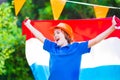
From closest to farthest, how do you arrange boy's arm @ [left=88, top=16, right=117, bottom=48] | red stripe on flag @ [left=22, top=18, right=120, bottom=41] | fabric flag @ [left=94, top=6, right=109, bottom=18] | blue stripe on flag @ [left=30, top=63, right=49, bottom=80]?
1. boy's arm @ [left=88, top=16, right=117, bottom=48]
2. red stripe on flag @ [left=22, top=18, right=120, bottom=41]
3. blue stripe on flag @ [left=30, top=63, right=49, bottom=80]
4. fabric flag @ [left=94, top=6, right=109, bottom=18]

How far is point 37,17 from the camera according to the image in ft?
54.3

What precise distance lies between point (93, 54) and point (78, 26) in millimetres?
445

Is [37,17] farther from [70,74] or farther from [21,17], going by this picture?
[70,74]

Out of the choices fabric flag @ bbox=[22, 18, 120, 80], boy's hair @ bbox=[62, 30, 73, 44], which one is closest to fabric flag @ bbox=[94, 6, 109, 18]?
fabric flag @ bbox=[22, 18, 120, 80]

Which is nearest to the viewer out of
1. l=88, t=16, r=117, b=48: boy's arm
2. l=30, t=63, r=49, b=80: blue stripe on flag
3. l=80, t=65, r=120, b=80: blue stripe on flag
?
l=88, t=16, r=117, b=48: boy's arm

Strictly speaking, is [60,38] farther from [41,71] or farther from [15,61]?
[15,61]

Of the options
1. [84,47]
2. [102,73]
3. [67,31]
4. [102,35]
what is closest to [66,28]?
[67,31]

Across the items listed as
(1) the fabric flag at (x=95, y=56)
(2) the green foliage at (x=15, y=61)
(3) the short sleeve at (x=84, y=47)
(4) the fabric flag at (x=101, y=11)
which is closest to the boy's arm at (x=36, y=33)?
(1) the fabric flag at (x=95, y=56)

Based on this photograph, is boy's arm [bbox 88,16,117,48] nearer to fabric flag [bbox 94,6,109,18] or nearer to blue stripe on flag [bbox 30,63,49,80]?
blue stripe on flag [bbox 30,63,49,80]

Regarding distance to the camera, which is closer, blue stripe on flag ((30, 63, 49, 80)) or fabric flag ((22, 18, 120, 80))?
fabric flag ((22, 18, 120, 80))

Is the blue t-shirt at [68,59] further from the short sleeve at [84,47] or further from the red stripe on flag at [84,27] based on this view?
the red stripe on flag at [84,27]

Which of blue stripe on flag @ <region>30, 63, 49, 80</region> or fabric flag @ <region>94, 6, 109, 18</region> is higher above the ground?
fabric flag @ <region>94, 6, 109, 18</region>

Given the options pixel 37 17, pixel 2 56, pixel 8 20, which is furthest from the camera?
pixel 37 17

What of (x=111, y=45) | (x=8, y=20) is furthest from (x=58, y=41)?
(x=8, y=20)
